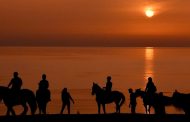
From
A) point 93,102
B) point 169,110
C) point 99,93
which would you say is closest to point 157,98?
point 99,93

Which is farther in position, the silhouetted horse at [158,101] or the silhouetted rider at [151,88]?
the silhouetted rider at [151,88]

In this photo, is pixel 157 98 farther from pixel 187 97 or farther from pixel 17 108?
pixel 17 108

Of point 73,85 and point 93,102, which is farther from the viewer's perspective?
point 73,85

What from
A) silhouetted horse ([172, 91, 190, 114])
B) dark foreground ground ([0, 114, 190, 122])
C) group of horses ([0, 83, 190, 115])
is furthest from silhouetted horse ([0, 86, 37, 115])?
silhouetted horse ([172, 91, 190, 114])

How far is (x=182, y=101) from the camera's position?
2355cm

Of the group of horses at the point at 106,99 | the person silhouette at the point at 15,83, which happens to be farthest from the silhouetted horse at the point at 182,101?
the person silhouette at the point at 15,83

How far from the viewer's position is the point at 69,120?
19422 millimetres

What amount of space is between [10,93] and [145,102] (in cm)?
808

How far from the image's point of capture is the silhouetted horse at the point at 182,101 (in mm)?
23297

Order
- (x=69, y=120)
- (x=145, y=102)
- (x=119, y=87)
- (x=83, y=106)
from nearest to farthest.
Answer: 1. (x=69, y=120)
2. (x=145, y=102)
3. (x=83, y=106)
4. (x=119, y=87)

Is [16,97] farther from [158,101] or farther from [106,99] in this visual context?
[158,101]

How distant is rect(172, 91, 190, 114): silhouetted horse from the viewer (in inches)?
917

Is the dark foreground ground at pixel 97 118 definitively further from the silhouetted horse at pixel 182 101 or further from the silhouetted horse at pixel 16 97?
the silhouetted horse at pixel 182 101

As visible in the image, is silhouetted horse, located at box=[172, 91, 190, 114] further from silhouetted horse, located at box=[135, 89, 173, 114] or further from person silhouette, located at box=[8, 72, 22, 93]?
person silhouette, located at box=[8, 72, 22, 93]
